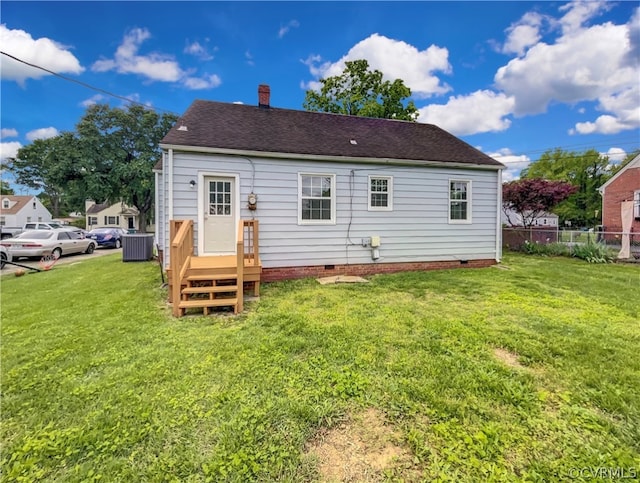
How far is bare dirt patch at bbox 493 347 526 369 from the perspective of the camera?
311 centimetres

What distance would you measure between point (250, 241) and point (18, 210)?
153 ft

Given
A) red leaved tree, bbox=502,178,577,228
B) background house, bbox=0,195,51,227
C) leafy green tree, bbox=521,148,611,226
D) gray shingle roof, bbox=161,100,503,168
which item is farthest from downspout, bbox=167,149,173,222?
leafy green tree, bbox=521,148,611,226

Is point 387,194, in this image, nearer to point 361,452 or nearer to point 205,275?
point 205,275

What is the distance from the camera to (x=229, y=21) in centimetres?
922

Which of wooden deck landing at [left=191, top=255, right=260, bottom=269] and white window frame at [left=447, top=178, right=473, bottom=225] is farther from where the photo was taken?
white window frame at [left=447, top=178, right=473, bottom=225]

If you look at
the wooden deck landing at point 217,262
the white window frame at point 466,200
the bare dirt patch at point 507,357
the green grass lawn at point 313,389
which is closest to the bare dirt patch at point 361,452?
the green grass lawn at point 313,389

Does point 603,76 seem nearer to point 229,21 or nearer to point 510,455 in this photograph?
point 229,21

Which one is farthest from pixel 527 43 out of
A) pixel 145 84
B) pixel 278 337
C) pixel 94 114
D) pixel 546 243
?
pixel 94 114

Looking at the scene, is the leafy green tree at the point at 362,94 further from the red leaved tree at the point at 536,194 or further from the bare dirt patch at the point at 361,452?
the bare dirt patch at the point at 361,452

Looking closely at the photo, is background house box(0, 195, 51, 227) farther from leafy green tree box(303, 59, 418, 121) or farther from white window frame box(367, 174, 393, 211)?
white window frame box(367, 174, 393, 211)

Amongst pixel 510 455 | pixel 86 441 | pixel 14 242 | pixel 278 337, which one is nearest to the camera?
pixel 510 455

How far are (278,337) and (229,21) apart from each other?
A: 991cm

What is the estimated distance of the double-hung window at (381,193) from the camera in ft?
26.2

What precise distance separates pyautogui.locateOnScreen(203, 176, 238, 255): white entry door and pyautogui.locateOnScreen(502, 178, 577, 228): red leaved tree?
581 inches
